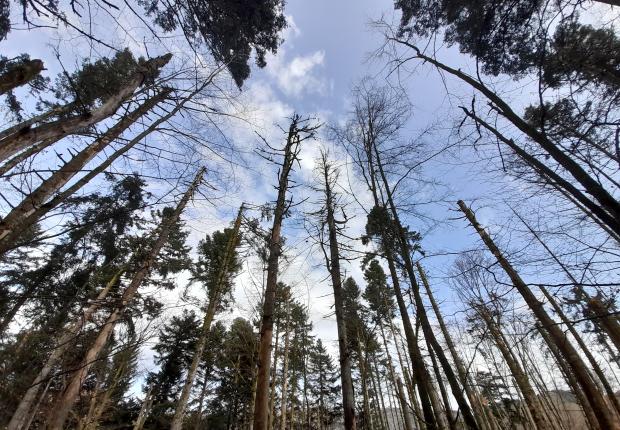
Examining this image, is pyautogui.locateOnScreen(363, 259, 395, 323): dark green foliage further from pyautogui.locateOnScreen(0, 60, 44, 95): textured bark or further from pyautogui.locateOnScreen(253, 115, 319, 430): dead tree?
pyautogui.locateOnScreen(0, 60, 44, 95): textured bark

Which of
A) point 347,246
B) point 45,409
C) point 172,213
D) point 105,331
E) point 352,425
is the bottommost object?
point 352,425

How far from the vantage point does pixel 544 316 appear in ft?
28.4

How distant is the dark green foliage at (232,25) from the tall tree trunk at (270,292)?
2.51 meters

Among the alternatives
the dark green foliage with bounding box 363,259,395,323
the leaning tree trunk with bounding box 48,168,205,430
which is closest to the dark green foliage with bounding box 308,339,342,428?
the dark green foliage with bounding box 363,259,395,323

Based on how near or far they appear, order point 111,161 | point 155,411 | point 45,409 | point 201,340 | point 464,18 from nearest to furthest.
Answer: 1. point 111,161
2. point 464,18
3. point 201,340
4. point 45,409
5. point 155,411

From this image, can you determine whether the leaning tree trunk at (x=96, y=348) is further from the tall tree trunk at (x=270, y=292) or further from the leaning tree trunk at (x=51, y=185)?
the tall tree trunk at (x=270, y=292)

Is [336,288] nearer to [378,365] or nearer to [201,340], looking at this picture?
[201,340]

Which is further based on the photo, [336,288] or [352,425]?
[336,288]

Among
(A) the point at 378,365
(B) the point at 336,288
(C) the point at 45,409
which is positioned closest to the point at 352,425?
(B) the point at 336,288

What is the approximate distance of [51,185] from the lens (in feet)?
13.6

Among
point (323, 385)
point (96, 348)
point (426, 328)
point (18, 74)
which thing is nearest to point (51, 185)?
point (18, 74)

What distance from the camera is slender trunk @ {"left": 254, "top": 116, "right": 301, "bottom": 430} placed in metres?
4.56

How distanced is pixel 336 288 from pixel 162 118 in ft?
17.1

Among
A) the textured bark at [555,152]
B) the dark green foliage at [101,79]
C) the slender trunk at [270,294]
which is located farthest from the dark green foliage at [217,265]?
the textured bark at [555,152]
